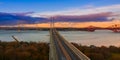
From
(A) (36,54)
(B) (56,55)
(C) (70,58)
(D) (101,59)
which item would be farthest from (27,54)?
(C) (70,58)

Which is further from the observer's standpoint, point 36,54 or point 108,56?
point 36,54

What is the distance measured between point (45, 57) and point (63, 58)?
16616 millimetres

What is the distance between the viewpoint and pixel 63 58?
37094mm

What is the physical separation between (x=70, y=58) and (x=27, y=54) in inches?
820

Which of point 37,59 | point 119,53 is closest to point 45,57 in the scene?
point 37,59

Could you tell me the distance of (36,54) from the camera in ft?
187

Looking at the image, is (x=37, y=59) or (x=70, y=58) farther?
(x=37, y=59)

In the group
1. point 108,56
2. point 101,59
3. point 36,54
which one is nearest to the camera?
point 101,59

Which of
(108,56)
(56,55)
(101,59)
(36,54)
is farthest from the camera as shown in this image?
(36,54)

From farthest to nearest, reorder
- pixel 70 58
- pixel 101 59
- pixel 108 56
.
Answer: pixel 108 56 → pixel 101 59 → pixel 70 58

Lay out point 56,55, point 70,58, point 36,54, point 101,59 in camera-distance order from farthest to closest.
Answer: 1. point 36,54
2. point 101,59
3. point 56,55
4. point 70,58

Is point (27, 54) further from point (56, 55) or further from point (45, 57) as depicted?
point (56, 55)

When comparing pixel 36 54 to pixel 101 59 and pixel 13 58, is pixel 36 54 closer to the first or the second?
pixel 13 58

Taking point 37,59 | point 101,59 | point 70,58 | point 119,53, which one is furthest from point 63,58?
point 119,53
